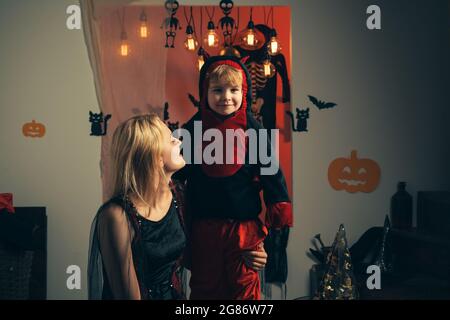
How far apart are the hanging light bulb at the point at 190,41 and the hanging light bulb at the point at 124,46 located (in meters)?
0.29

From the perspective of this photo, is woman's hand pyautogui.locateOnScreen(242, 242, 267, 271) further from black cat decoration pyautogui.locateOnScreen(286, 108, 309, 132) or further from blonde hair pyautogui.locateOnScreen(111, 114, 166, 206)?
black cat decoration pyautogui.locateOnScreen(286, 108, 309, 132)

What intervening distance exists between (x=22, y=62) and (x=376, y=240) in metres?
2.02

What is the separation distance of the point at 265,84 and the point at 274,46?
19cm

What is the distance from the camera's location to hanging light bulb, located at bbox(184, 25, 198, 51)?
2.56 meters

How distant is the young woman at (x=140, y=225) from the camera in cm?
187

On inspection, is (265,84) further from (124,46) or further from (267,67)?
(124,46)

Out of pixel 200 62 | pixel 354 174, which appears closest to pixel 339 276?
pixel 354 174

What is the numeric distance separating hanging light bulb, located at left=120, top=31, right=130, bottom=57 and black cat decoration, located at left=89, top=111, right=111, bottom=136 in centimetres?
32

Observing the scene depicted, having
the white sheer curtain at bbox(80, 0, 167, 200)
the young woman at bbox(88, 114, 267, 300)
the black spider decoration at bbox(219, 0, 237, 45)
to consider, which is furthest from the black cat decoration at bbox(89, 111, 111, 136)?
the black spider decoration at bbox(219, 0, 237, 45)

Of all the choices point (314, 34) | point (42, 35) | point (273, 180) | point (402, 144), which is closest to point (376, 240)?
point (402, 144)

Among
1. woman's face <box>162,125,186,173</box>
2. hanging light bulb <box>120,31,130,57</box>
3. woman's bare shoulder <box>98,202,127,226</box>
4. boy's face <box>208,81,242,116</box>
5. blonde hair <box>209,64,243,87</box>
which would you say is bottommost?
woman's bare shoulder <box>98,202,127,226</box>

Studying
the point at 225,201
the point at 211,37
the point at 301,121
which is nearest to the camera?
the point at 225,201

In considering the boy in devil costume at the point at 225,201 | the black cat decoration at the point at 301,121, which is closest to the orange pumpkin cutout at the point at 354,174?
the black cat decoration at the point at 301,121

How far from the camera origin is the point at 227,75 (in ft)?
7.30
